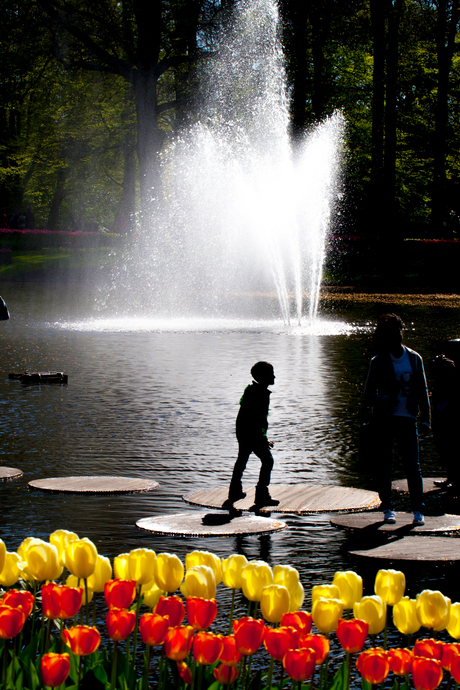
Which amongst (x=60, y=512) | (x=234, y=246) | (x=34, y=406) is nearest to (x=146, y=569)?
(x=60, y=512)

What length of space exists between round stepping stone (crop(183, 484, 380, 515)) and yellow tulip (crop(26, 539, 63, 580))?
4718mm

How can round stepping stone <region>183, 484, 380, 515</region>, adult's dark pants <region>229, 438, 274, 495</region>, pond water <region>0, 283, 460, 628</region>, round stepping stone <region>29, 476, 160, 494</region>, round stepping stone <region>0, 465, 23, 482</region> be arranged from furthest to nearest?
round stepping stone <region>0, 465, 23, 482</region>, round stepping stone <region>29, 476, 160, 494</region>, adult's dark pants <region>229, 438, 274, 495</region>, round stepping stone <region>183, 484, 380, 515</region>, pond water <region>0, 283, 460, 628</region>

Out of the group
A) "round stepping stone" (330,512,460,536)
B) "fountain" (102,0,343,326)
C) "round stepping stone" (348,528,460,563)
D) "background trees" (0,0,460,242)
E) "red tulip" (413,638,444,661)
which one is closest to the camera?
"red tulip" (413,638,444,661)

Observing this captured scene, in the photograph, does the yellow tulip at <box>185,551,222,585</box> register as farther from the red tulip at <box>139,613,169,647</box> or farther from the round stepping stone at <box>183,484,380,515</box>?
Answer: the round stepping stone at <box>183,484,380,515</box>

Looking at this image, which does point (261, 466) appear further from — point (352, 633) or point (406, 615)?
point (352, 633)

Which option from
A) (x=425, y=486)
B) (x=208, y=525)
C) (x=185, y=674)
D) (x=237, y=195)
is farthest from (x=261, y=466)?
(x=237, y=195)

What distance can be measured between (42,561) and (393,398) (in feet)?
15.9

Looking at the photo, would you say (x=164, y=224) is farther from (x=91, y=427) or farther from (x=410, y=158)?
(x=91, y=427)

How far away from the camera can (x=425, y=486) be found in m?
8.02

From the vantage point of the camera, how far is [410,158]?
51.8m

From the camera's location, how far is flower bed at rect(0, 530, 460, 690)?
2.17m

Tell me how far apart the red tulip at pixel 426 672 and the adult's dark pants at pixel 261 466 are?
5.14 m

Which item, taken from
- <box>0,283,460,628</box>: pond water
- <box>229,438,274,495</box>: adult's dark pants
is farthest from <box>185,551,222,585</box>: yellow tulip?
<box>229,438,274,495</box>: adult's dark pants

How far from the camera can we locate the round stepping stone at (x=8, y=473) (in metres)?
7.90
